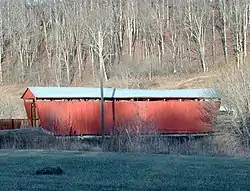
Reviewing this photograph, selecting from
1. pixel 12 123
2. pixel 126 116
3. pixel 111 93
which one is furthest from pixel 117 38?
pixel 126 116

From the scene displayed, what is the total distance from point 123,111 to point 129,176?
22.0 meters

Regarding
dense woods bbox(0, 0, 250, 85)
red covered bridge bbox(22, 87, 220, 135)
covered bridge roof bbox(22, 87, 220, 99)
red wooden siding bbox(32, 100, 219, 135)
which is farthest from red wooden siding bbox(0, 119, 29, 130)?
dense woods bbox(0, 0, 250, 85)

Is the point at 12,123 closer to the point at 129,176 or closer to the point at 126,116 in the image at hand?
the point at 126,116

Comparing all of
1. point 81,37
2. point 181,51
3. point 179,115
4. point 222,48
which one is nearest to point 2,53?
point 81,37

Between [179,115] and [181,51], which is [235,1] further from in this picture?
[179,115]

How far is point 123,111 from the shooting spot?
112ft

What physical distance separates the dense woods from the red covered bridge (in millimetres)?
21101

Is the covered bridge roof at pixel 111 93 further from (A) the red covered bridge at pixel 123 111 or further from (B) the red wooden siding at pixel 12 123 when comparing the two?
(B) the red wooden siding at pixel 12 123

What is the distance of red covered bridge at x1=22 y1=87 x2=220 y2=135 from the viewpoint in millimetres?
33281

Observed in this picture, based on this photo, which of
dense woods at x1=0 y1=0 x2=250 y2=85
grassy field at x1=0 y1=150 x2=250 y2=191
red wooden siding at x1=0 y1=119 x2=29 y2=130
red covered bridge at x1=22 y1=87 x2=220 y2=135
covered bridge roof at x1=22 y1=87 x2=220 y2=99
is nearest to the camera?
grassy field at x1=0 y1=150 x2=250 y2=191

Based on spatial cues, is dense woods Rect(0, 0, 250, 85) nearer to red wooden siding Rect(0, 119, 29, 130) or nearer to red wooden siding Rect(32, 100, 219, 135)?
red wooden siding Rect(0, 119, 29, 130)

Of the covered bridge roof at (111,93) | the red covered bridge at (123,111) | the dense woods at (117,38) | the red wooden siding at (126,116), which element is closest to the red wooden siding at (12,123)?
the red covered bridge at (123,111)

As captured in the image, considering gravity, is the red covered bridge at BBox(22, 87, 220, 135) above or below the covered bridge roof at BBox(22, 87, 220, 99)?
below

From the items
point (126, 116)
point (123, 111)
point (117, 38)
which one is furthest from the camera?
point (117, 38)
